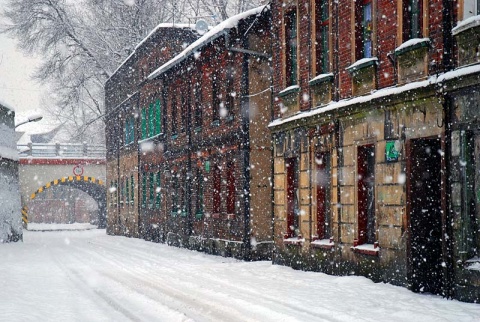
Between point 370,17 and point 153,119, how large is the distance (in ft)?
64.3

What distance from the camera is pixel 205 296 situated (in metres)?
11.8

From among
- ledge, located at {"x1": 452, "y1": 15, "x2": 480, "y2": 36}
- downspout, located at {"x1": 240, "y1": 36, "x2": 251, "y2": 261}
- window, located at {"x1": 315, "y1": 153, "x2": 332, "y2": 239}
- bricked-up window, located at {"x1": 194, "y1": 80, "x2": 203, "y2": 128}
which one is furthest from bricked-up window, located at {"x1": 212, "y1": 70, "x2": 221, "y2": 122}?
ledge, located at {"x1": 452, "y1": 15, "x2": 480, "y2": 36}

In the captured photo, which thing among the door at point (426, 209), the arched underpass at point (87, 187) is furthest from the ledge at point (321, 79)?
the arched underpass at point (87, 187)

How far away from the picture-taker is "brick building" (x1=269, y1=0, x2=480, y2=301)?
1084 centimetres

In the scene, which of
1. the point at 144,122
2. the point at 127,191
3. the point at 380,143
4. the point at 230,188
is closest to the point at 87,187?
the point at 127,191

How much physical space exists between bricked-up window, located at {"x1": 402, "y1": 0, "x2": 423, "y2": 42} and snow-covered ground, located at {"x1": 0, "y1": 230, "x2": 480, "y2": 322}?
4.55 m

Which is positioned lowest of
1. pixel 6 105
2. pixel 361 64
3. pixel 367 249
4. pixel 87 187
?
pixel 367 249

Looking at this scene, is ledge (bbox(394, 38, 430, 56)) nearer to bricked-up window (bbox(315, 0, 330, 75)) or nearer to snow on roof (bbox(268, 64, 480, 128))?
snow on roof (bbox(268, 64, 480, 128))

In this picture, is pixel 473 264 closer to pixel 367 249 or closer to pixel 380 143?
pixel 367 249

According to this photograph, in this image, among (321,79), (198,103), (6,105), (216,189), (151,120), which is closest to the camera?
(321,79)

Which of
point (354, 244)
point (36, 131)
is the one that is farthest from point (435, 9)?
point (36, 131)

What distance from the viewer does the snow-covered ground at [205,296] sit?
958 centimetres

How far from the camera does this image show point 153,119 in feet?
105

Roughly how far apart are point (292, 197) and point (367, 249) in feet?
13.9
